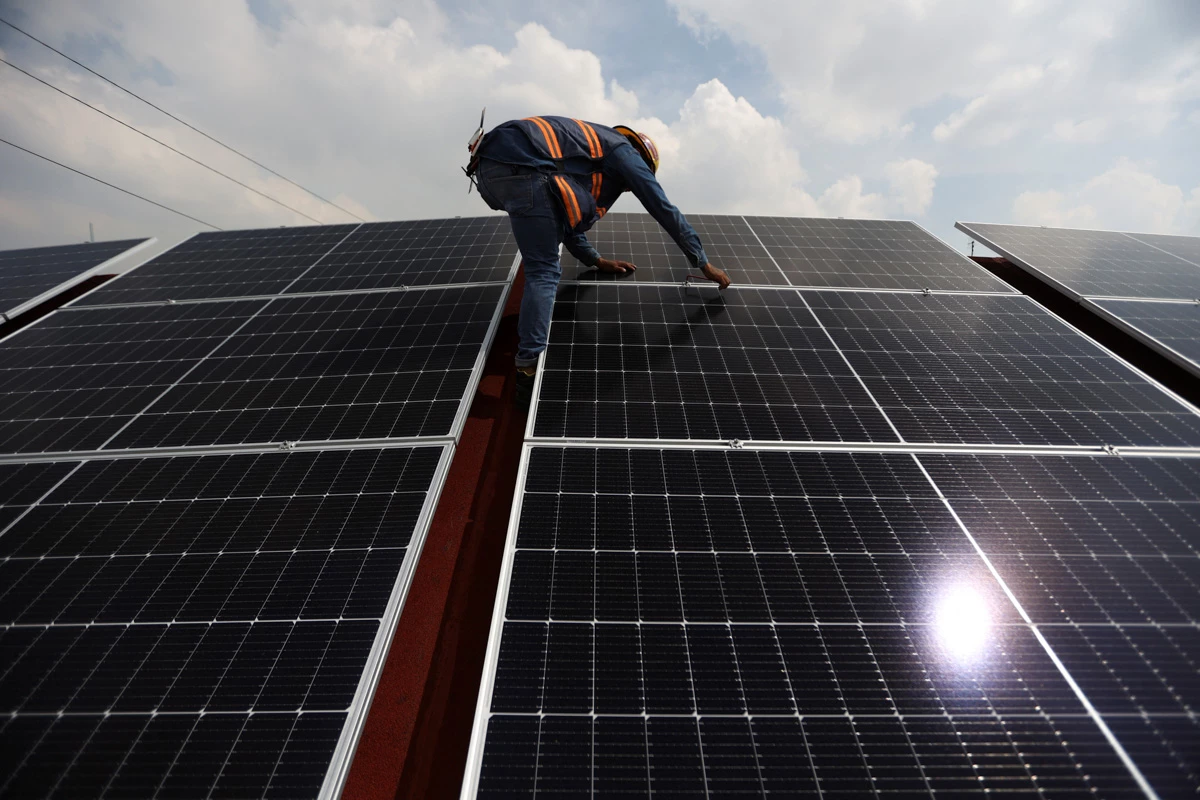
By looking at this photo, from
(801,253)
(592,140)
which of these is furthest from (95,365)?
(801,253)

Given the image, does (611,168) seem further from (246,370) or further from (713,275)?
(246,370)

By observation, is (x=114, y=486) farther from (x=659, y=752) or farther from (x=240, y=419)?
(x=659, y=752)

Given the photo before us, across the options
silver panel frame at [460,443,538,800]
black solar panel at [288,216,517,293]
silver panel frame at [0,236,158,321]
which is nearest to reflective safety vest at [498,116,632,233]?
black solar panel at [288,216,517,293]

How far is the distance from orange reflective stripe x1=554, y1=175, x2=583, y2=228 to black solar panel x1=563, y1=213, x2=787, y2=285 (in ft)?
6.13

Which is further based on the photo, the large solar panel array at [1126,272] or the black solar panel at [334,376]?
the large solar panel array at [1126,272]

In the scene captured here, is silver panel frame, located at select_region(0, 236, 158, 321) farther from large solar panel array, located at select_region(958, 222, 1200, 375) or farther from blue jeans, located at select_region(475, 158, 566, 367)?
large solar panel array, located at select_region(958, 222, 1200, 375)

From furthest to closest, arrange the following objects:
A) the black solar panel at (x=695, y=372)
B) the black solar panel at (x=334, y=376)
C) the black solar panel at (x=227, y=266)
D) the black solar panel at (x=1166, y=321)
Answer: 1. the black solar panel at (x=227, y=266)
2. the black solar panel at (x=1166, y=321)
3. the black solar panel at (x=334, y=376)
4. the black solar panel at (x=695, y=372)

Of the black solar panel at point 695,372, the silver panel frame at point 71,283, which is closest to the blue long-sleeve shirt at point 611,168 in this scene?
the black solar panel at point 695,372

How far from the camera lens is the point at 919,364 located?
5559 millimetres

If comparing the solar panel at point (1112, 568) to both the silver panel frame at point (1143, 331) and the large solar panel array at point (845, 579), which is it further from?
the silver panel frame at point (1143, 331)

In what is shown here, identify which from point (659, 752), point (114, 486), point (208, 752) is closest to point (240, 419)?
point (114, 486)

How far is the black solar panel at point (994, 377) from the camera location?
15.2 feet

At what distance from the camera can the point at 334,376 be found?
558 cm

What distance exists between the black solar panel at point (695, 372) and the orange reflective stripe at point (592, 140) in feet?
6.20
